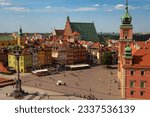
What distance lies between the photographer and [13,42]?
28.7 metres

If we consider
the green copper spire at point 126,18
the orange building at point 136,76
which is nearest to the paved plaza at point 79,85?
the orange building at point 136,76

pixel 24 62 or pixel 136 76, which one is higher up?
pixel 24 62

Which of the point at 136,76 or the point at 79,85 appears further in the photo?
the point at 79,85

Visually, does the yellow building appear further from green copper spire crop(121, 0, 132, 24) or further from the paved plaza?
green copper spire crop(121, 0, 132, 24)

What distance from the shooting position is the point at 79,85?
51.9 feet

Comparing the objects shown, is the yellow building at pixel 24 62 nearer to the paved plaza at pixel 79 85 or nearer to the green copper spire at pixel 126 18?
the paved plaza at pixel 79 85

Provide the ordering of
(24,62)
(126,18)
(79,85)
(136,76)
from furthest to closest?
(24,62), (126,18), (79,85), (136,76)

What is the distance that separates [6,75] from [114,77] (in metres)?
7.61

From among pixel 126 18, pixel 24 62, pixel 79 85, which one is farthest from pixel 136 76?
pixel 24 62

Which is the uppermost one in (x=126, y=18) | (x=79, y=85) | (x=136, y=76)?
(x=126, y=18)

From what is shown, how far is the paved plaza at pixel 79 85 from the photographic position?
13238mm

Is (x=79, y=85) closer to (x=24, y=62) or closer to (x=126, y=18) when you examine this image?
(x=126, y=18)

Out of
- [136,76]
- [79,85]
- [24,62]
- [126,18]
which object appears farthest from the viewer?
[24,62]

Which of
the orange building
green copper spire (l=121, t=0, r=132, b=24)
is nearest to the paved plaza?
the orange building
